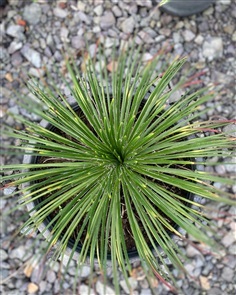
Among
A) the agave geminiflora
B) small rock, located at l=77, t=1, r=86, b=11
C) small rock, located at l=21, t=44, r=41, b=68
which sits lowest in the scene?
the agave geminiflora

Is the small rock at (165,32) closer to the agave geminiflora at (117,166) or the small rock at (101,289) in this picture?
the agave geminiflora at (117,166)

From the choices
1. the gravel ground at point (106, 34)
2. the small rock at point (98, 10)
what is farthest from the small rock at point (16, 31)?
the small rock at point (98, 10)

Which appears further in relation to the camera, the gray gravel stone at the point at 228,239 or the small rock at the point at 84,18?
the small rock at the point at 84,18

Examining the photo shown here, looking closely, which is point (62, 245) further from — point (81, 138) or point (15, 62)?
point (15, 62)

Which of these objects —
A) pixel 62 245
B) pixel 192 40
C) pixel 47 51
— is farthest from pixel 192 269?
pixel 47 51

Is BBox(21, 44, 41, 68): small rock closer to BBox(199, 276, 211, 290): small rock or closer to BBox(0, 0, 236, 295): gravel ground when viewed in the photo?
BBox(0, 0, 236, 295): gravel ground

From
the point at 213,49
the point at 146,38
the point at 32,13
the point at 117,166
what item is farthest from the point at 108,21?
the point at 117,166

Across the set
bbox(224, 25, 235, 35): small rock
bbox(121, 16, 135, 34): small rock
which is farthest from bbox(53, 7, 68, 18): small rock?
bbox(224, 25, 235, 35): small rock
